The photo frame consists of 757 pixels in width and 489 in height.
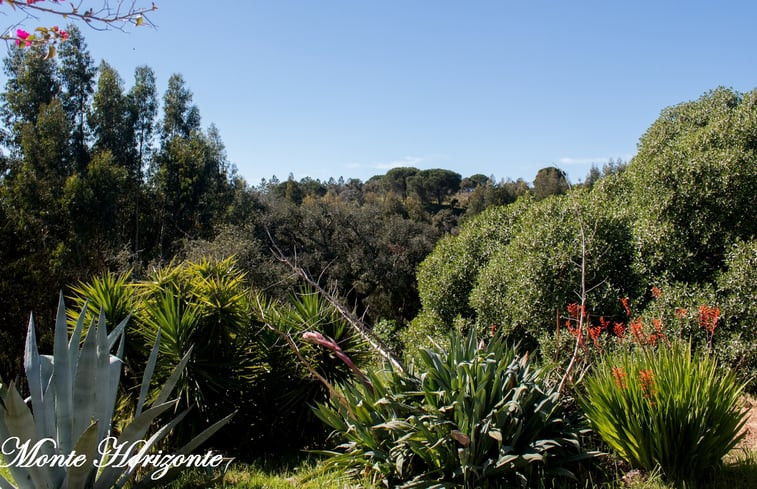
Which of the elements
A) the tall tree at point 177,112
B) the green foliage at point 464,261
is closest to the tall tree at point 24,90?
the tall tree at point 177,112

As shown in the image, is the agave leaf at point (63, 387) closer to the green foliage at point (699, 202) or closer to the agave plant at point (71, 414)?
the agave plant at point (71, 414)

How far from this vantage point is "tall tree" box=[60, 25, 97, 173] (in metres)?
28.9

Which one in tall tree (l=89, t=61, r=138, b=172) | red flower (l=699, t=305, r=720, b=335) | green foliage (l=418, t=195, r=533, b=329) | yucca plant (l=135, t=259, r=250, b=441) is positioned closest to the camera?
red flower (l=699, t=305, r=720, b=335)

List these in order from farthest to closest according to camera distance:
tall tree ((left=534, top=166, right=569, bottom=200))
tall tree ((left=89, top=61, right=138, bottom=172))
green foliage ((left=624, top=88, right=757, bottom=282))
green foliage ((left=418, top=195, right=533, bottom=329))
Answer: tall tree ((left=534, top=166, right=569, bottom=200)) < tall tree ((left=89, top=61, right=138, bottom=172)) < green foliage ((left=418, top=195, right=533, bottom=329)) < green foliage ((left=624, top=88, right=757, bottom=282))

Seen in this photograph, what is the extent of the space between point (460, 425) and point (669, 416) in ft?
4.65

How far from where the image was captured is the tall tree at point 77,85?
28922 mm

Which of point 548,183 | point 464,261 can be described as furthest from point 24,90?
point 548,183

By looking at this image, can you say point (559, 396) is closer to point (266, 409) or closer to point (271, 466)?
point (271, 466)

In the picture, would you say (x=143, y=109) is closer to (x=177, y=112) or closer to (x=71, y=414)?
(x=177, y=112)

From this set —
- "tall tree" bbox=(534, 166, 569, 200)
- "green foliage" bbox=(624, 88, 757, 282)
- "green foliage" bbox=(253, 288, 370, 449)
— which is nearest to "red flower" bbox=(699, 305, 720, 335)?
"green foliage" bbox=(624, 88, 757, 282)

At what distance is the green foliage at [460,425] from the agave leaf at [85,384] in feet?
5.72

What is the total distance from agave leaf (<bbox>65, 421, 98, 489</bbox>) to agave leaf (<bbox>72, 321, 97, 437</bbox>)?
0.40m

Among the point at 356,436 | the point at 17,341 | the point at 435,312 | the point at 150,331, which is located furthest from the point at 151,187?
the point at 356,436

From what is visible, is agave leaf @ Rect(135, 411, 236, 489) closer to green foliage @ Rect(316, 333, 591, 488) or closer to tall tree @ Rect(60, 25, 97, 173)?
green foliage @ Rect(316, 333, 591, 488)
